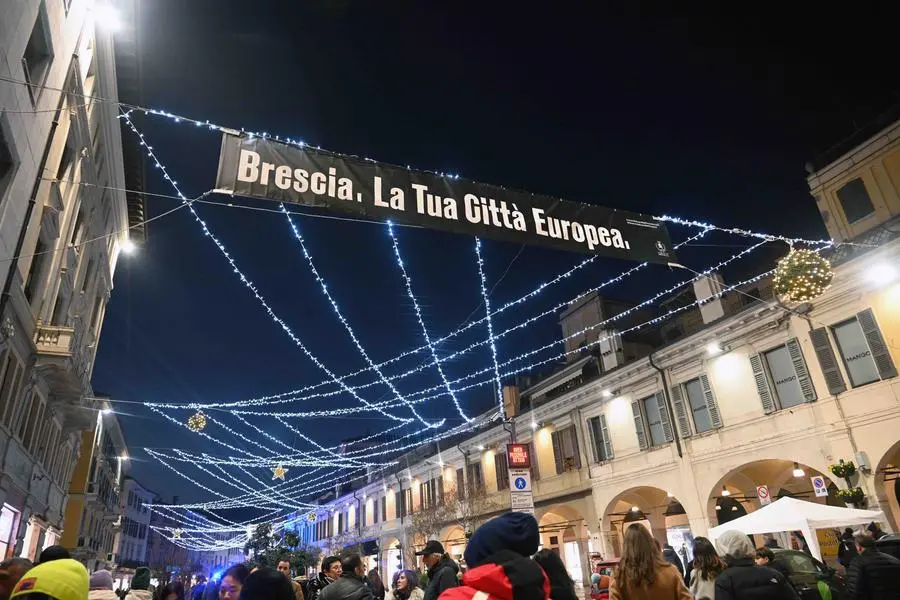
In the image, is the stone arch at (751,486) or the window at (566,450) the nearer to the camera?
the stone arch at (751,486)

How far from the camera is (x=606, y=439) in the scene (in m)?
23.3

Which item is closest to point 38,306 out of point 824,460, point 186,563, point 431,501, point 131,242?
point 131,242

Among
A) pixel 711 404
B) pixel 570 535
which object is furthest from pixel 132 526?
pixel 711 404

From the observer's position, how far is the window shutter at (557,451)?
2573 cm

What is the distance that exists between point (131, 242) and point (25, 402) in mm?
13226

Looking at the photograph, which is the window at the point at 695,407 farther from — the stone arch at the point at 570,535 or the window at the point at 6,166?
the window at the point at 6,166

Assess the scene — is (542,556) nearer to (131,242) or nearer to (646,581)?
(646,581)

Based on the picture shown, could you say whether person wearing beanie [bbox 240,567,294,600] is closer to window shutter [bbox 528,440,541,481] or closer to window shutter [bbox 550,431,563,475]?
window shutter [bbox 550,431,563,475]

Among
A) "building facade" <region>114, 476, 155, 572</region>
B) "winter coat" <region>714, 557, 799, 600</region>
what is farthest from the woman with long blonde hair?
"building facade" <region>114, 476, 155, 572</region>

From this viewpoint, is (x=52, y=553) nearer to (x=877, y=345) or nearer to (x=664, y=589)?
(x=664, y=589)

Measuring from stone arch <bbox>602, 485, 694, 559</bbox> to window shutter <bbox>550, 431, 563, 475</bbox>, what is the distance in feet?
11.2

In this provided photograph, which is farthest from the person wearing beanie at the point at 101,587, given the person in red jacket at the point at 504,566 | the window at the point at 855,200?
the window at the point at 855,200

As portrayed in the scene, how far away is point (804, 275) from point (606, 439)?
43.3 ft

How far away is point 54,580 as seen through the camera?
2.84 meters
